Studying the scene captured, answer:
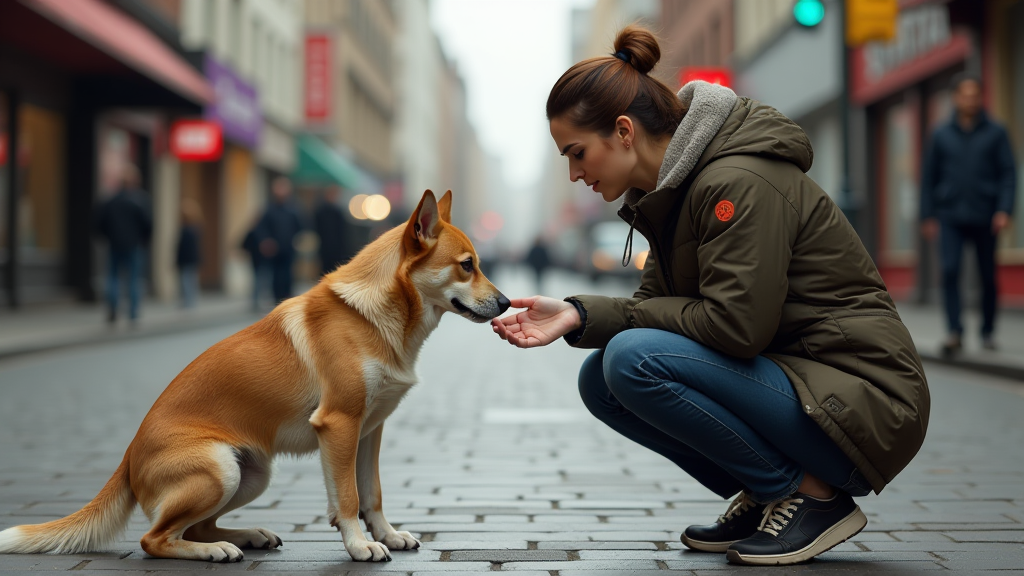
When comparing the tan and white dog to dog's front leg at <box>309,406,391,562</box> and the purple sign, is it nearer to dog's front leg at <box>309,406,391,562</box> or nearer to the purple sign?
dog's front leg at <box>309,406,391,562</box>

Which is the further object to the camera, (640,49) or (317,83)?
(317,83)

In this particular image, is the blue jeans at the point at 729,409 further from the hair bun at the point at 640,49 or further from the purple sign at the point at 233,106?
the purple sign at the point at 233,106

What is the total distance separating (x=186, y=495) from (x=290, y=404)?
1.40ft

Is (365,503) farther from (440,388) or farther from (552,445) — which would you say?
(440,388)

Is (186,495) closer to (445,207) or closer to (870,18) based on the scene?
(445,207)

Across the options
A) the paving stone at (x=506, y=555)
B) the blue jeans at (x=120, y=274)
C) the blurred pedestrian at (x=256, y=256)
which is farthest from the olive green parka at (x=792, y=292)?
the blurred pedestrian at (x=256, y=256)

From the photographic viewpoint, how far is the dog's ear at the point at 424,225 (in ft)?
11.9

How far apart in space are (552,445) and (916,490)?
81.7 inches

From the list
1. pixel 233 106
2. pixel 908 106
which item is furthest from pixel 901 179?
pixel 233 106

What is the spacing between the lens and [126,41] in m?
18.3

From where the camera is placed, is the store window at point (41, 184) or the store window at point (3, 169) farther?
the store window at point (41, 184)

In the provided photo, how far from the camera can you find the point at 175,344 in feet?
44.8

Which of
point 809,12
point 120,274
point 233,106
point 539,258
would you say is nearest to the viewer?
point 809,12

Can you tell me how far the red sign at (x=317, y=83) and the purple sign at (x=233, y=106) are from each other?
9124mm
